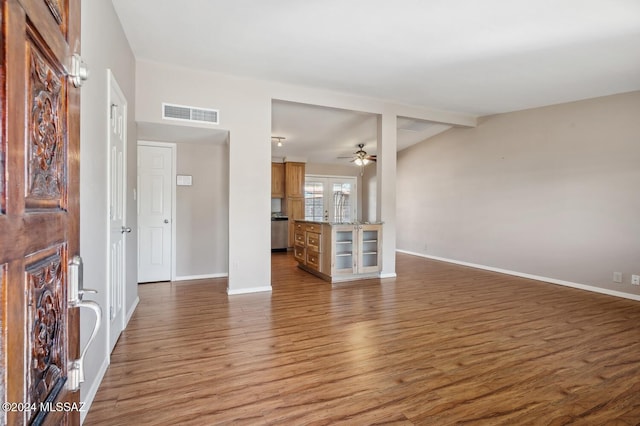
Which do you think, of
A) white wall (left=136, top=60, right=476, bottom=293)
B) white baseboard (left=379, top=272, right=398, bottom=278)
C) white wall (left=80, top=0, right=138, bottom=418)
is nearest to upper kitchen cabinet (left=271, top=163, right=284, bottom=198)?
white wall (left=136, top=60, right=476, bottom=293)

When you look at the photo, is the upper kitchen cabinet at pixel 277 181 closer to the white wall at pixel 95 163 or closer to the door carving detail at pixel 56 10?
the white wall at pixel 95 163

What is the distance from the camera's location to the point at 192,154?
4.91 meters

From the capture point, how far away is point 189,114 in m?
3.94

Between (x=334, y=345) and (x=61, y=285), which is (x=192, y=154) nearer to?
(x=334, y=345)

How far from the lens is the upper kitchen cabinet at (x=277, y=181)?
8.45 meters

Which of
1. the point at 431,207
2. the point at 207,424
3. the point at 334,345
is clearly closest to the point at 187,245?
the point at 334,345

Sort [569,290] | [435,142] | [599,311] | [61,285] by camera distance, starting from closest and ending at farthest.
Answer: [61,285], [599,311], [569,290], [435,142]

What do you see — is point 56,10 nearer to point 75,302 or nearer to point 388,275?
point 75,302

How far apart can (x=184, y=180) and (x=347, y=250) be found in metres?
2.82

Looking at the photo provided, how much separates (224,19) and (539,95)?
14.9 feet

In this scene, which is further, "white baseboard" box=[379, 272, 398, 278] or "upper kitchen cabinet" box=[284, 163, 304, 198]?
"upper kitchen cabinet" box=[284, 163, 304, 198]

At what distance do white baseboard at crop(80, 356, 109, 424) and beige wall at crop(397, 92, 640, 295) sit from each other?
19.7 ft

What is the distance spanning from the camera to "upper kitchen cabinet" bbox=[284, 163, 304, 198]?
334 inches

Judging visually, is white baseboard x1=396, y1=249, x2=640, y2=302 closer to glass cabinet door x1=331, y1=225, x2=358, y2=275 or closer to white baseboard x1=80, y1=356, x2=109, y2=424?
glass cabinet door x1=331, y1=225, x2=358, y2=275
